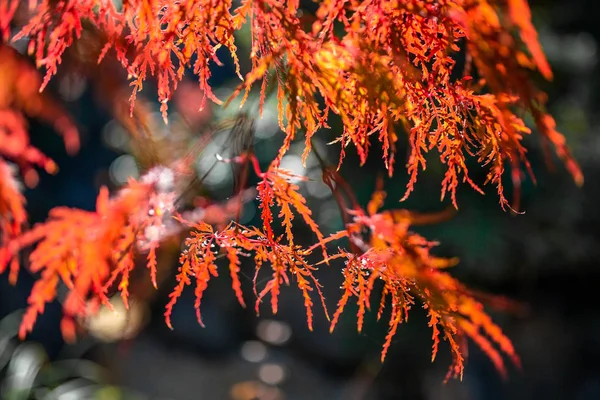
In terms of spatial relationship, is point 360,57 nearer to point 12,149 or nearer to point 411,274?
point 411,274

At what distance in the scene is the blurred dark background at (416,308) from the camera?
94.6 inches

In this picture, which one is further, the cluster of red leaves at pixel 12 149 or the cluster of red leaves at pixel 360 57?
the cluster of red leaves at pixel 12 149

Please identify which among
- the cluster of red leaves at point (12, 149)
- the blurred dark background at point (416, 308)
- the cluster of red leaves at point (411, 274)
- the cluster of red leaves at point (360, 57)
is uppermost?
the cluster of red leaves at point (360, 57)

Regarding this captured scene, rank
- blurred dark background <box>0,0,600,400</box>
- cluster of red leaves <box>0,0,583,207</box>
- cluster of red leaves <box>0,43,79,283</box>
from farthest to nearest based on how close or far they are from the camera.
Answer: blurred dark background <box>0,0,600,400</box> → cluster of red leaves <box>0,43,79,283</box> → cluster of red leaves <box>0,0,583,207</box>

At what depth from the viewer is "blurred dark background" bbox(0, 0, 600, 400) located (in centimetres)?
240

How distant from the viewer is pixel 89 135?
3.78m

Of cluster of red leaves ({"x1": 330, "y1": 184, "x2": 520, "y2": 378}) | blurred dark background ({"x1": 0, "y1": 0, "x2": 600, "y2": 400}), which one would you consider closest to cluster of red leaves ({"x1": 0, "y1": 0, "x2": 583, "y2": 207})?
cluster of red leaves ({"x1": 330, "y1": 184, "x2": 520, "y2": 378})

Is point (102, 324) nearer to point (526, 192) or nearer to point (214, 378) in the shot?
point (214, 378)

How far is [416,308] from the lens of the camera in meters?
2.42

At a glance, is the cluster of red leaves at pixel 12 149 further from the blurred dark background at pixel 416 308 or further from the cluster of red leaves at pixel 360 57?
the blurred dark background at pixel 416 308

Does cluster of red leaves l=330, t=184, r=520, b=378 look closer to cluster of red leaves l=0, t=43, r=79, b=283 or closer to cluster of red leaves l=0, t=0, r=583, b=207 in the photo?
cluster of red leaves l=0, t=0, r=583, b=207

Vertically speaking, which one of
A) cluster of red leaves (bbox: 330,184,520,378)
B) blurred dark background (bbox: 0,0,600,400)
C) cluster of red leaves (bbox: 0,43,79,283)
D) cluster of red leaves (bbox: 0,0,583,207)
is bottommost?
blurred dark background (bbox: 0,0,600,400)

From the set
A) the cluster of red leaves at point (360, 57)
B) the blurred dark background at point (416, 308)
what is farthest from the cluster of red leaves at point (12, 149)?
the blurred dark background at point (416, 308)

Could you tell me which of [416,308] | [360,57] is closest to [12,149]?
[360,57]
